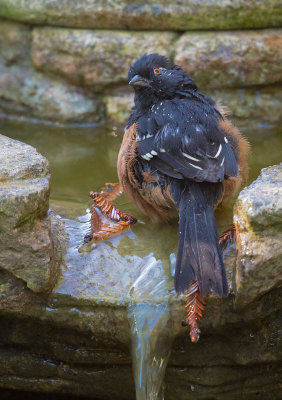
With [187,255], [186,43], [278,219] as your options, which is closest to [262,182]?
[278,219]

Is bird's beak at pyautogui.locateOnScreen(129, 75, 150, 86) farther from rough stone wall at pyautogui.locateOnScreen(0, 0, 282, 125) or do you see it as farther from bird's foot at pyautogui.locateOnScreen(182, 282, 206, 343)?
rough stone wall at pyautogui.locateOnScreen(0, 0, 282, 125)

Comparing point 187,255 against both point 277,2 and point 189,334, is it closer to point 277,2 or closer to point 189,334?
point 189,334

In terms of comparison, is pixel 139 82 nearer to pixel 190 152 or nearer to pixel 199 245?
pixel 190 152

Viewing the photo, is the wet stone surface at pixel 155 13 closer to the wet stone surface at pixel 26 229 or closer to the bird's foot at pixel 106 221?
the bird's foot at pixel 106 221

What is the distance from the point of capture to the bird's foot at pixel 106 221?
355 cm

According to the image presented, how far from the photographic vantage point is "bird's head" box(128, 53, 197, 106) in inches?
158

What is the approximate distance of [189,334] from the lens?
310 cm

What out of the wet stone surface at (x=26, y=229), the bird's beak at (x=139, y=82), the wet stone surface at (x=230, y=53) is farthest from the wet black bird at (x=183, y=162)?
the wet stone surface at (x=230, y=53)

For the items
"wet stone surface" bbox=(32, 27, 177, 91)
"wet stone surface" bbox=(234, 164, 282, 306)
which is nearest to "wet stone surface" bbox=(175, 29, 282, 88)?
"wet stone surface" bbox=(32, 27, 177, 91)

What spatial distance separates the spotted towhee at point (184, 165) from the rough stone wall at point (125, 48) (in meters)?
1.87

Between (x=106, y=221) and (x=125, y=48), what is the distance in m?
2.84

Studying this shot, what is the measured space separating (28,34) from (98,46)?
85 centimetres

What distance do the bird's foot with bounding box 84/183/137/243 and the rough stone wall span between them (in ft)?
8.35

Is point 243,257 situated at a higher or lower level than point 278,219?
lower
